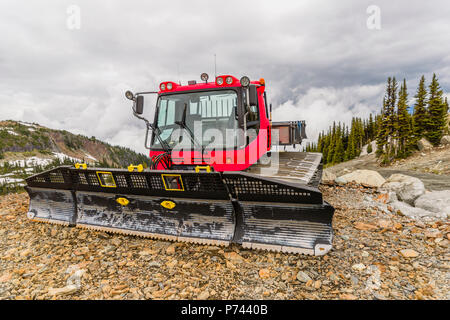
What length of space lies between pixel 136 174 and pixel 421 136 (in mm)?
57757

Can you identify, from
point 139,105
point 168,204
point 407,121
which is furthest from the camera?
point 407,121

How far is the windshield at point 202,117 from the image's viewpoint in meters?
5.35

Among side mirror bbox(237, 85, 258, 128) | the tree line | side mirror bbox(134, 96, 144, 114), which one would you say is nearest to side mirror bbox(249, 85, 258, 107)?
side mirror bbox(237, 85, 258, 128)

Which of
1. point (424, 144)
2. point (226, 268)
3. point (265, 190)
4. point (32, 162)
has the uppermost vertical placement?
point (265, 190)

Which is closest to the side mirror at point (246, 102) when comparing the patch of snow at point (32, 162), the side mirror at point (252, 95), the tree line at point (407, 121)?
the side mirror at point (252, 95)

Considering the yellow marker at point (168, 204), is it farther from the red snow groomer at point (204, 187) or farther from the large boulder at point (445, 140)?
the large boulder at point (445, 140)

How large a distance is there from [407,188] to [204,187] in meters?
6.07

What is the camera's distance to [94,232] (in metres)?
4.96

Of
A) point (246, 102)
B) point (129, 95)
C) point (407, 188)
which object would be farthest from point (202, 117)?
point (407, 188)

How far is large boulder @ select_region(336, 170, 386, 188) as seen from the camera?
8625 millimetres

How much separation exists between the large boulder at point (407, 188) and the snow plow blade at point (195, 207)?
4.69m

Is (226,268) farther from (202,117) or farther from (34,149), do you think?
(34,149)

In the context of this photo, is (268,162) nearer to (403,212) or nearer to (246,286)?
(403,212)

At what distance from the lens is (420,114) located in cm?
4875
